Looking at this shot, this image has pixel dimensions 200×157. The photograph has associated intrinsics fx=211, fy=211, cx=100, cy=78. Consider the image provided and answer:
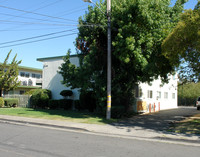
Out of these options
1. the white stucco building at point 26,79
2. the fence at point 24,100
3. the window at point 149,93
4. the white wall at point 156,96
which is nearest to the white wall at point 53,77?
the fence at point 24,100

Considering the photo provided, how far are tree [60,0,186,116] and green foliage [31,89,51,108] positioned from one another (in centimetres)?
836

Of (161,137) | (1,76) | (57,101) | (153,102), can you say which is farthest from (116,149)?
(1,76)

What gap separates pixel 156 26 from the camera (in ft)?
47.0

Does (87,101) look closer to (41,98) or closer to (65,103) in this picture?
(65,103)

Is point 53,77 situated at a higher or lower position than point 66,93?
higher

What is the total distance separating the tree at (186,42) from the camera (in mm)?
10828

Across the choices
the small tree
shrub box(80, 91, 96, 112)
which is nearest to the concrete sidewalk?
shrub box(80, 91, 96, 112)

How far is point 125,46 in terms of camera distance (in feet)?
45.8

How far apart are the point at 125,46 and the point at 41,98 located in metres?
13.7

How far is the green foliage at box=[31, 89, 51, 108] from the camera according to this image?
78.7 ft

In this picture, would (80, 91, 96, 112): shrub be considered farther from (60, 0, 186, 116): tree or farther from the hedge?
(60, 0, 186, 116): tree

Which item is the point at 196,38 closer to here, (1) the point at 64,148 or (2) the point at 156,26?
(2) the point at 156,26

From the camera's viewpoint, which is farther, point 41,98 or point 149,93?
point 149,93

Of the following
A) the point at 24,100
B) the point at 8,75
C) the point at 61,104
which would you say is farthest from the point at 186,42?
the point at 8,75
